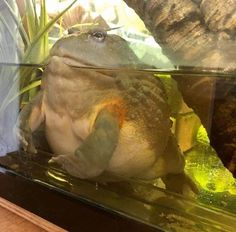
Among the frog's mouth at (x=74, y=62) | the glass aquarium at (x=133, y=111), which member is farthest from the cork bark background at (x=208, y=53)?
the frog's mouth at (x=74, y=62)

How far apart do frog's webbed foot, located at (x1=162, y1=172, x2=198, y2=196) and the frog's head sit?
6.7 inches

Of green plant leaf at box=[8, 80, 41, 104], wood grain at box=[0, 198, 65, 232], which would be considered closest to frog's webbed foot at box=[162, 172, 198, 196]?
wood grain at box=[0, 198, 65, 232]

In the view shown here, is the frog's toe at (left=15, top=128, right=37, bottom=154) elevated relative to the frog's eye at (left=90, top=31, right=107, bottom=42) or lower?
lower

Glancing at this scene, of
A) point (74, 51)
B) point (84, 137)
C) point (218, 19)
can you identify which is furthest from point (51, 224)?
point (218, 19)

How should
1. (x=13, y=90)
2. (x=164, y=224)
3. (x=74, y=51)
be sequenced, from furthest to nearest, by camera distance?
(x=13, y=90)
(x=74, y=51)
(x=164, y=224)

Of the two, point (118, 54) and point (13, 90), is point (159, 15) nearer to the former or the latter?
point (118, 54)

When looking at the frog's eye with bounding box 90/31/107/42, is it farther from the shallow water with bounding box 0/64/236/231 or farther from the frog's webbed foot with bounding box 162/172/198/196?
the frog's webbed foot with bounding box 162/172/198/196

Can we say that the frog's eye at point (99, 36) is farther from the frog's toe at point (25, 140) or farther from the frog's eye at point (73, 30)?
the frog's toe at point (25, 140)

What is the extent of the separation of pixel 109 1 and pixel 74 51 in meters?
0.10

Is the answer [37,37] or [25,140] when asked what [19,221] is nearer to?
[25,140]

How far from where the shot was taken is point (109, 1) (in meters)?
0.59

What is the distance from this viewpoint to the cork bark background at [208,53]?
1.48ft

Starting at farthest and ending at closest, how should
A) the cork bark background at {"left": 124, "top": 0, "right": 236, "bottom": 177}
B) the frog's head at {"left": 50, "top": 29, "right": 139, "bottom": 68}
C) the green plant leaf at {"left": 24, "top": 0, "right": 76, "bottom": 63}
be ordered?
the green plant leaf at {"left": 24, "top": 0, "right": 76, "bottom": 63} < the frog's head at {"left": 50, "top": 29, "right": 139, "bottom": 68} < the cork bark background at {"left": 124, "top": 0, "right": 236, "bottom": 177}

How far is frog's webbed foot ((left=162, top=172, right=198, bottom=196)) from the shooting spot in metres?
0.49
